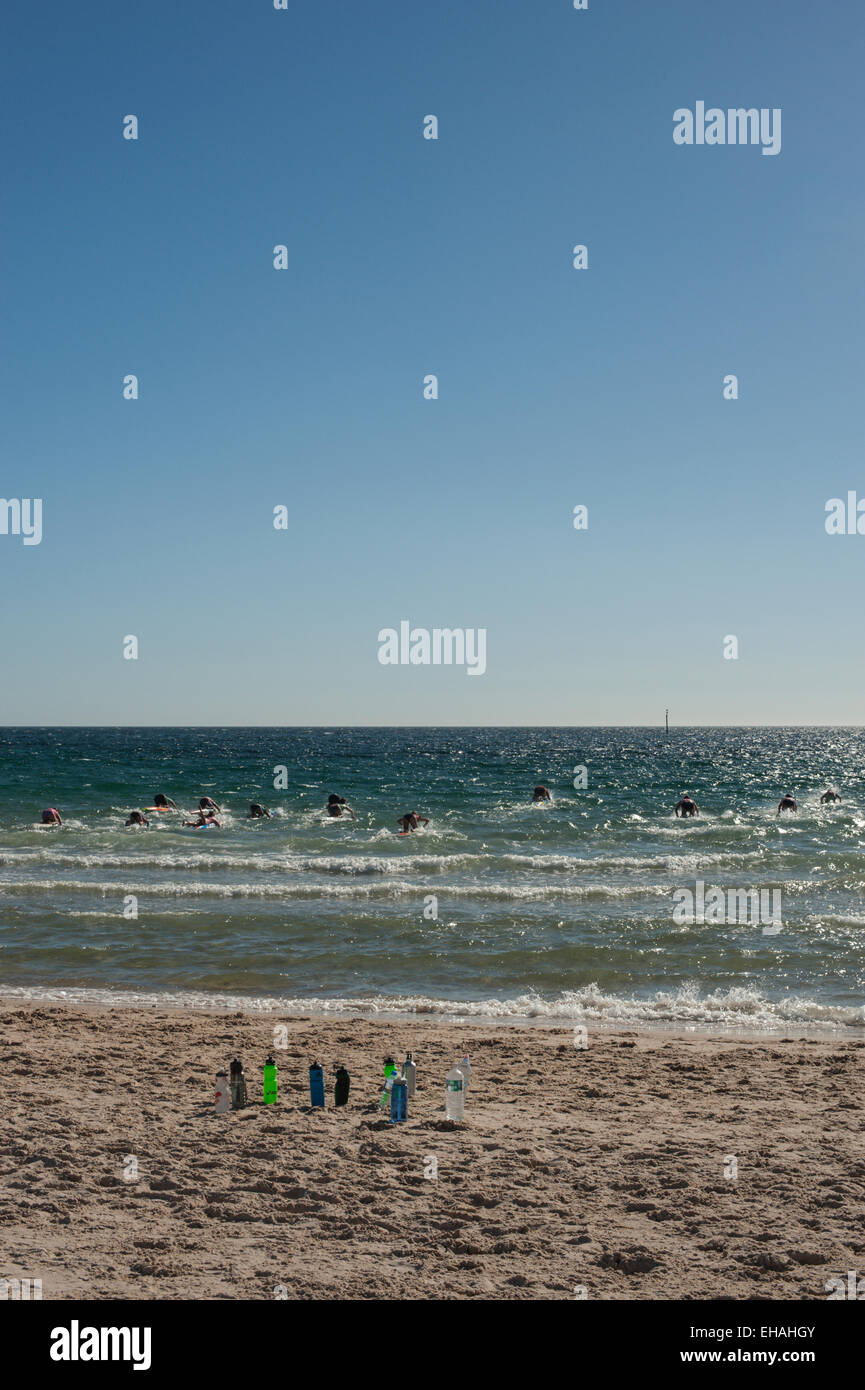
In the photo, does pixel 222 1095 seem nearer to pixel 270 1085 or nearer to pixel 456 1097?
pixel 270 1085

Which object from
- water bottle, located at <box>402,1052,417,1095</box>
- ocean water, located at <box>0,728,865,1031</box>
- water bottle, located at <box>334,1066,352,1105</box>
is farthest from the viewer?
ocean water, located at <box>0,728,865,1031</box>

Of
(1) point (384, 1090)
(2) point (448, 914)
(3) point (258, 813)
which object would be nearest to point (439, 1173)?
(1) point (384, 1090)

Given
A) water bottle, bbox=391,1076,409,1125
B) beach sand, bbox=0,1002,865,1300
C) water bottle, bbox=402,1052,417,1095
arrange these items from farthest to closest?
water bottle, bbox=402,1052,417,1095, water bottle, bbox=391,1076,409,1125, beach sand, bbox=0,1002,865,1300

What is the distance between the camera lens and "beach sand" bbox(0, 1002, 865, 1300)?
235 inches

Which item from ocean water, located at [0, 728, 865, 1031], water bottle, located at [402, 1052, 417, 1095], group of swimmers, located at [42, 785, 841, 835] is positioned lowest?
ocean water, located at [0, 728, 865, 1031]

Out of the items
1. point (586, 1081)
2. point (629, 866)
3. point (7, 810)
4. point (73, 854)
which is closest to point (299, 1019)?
point (586, 1081)

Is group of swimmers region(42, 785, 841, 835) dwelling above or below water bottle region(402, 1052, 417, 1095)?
below

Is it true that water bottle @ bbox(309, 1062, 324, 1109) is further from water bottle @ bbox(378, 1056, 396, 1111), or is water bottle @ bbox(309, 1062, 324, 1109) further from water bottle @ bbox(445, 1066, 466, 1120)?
water bottle @ bbox(445, 1066, 466, 1120)

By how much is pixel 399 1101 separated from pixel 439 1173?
1.24 metres

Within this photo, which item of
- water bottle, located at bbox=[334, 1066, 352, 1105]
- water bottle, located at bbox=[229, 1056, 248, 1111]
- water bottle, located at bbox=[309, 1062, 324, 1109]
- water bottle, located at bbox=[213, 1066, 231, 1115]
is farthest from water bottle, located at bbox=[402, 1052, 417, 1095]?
water bottle, located at bbox=[213, 1066, 231, 1115]

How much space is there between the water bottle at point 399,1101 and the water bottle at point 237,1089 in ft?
4.95

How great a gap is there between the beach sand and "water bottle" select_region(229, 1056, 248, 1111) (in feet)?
0.99
